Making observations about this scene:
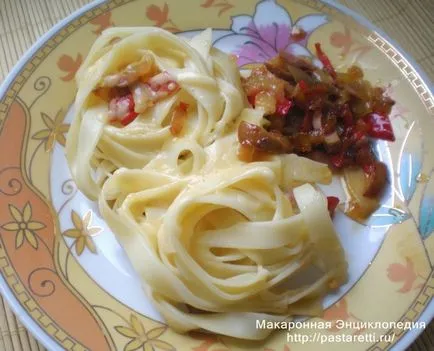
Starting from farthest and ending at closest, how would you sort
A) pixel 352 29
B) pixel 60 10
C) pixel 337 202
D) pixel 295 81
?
1. pixel 60 10
2. pixel 352 29
3. pixel 295 81
4. pixel 337 202

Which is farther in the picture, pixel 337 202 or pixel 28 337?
pixel 337 202

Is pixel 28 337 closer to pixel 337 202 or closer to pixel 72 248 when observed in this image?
pixel 72 248

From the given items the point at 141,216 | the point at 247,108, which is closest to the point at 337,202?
the point at 247,108

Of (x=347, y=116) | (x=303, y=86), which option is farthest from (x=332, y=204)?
(x=303, y=86)

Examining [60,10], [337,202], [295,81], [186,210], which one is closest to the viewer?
[186,210]

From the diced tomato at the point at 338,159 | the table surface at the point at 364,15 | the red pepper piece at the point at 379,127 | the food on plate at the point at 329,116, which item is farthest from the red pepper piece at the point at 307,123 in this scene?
the table surface at the point at 364,15
